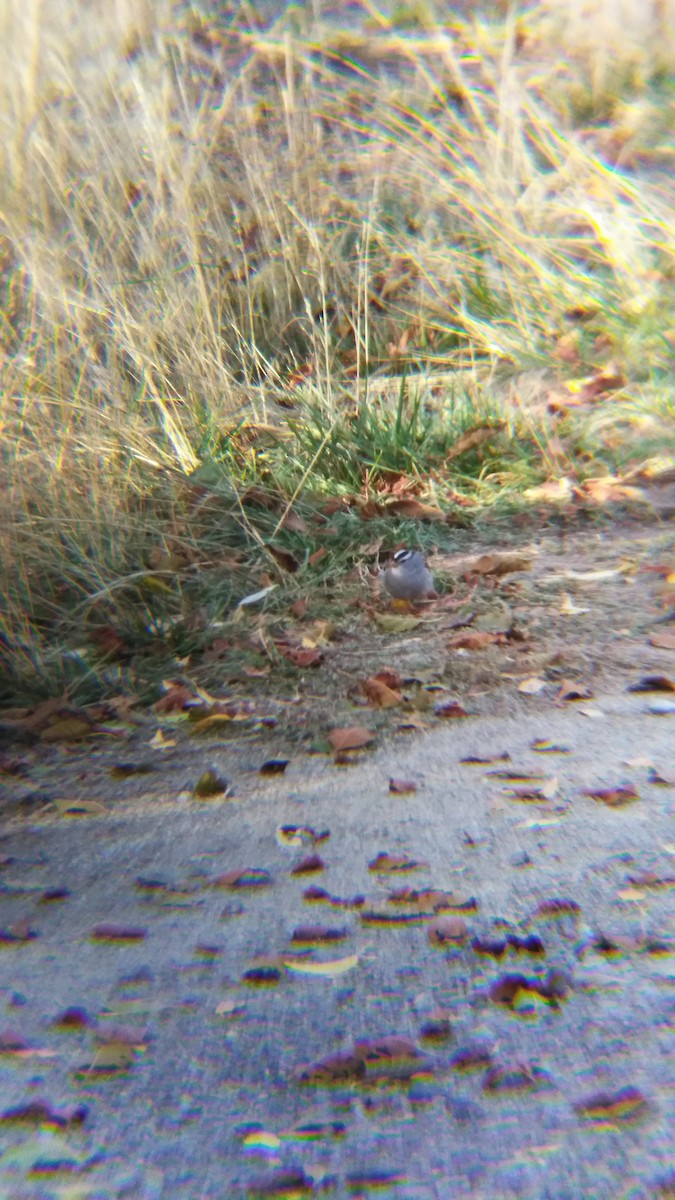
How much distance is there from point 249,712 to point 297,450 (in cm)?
142

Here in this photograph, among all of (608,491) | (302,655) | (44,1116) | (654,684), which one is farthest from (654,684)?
(44,1116)

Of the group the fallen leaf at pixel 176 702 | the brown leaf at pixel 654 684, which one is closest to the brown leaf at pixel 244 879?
the fallen leaf at pixel 176 702

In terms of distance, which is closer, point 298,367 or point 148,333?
point 148,333

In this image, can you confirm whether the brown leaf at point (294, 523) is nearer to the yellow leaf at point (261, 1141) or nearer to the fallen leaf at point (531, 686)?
the fallen leaf at point (531, 686)

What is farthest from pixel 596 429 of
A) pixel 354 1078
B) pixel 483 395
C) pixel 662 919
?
pixel 354 1078

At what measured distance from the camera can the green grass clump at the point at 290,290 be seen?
9.27ft

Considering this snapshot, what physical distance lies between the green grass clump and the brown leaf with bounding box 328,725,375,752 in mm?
669

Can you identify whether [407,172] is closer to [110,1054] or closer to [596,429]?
[596,429]

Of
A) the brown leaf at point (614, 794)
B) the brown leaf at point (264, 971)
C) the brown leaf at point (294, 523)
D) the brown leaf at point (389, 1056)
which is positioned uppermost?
the brown leaf at point (294, 523)

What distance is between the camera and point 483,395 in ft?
13.0

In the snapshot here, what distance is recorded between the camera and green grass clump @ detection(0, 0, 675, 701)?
9.27 feet

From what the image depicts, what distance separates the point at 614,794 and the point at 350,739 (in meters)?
0.60

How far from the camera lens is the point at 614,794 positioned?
5.89 ft

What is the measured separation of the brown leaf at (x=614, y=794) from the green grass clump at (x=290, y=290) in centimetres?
125
